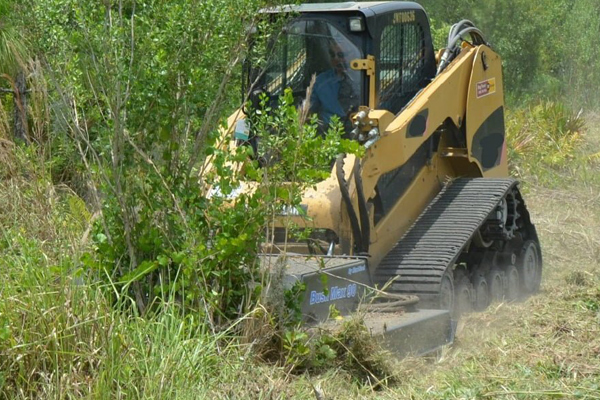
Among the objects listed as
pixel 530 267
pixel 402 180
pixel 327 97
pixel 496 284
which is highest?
pixel 327 97

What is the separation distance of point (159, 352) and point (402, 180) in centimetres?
389

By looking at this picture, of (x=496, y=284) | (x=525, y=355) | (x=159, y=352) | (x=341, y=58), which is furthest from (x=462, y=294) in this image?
(x=159, y=352)

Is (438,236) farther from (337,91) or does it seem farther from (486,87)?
(486,87)

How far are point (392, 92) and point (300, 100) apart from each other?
2.55 ft

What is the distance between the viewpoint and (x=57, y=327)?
5.43 meters

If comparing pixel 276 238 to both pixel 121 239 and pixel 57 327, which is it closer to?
pixel 121 239

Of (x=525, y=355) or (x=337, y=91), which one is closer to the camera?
(x=525, y=355)

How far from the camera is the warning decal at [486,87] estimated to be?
990cm

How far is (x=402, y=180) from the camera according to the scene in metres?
8.94

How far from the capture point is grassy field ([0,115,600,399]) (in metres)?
5.33

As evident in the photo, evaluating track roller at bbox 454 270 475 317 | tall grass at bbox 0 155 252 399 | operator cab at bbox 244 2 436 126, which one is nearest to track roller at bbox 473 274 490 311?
track roller at bbox 454 270 475 317

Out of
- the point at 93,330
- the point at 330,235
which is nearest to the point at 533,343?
the point at 330,235

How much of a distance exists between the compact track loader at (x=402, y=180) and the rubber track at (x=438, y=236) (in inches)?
0.4

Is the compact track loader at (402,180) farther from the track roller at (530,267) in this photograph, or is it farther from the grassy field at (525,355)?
the grassy field at (525,355)
